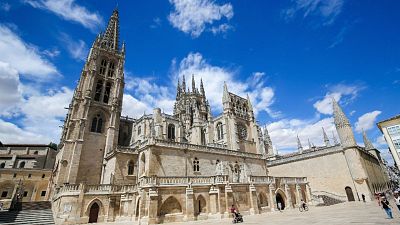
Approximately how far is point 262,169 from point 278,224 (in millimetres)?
19858

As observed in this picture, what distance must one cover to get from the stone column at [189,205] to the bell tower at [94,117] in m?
18.9

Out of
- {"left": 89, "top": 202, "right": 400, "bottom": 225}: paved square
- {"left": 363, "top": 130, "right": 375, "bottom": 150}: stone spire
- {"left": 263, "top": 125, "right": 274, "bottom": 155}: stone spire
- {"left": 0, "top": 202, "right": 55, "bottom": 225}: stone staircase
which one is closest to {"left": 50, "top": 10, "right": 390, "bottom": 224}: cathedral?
{"left": 263, "top": 125, "right": 274, "bottom": 155}: stone spire

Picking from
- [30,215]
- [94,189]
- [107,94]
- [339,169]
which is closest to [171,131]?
[107,94]

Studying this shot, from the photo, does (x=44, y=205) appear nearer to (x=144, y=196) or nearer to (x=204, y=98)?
(x=144, y=196)

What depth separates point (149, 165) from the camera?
20.3 metres

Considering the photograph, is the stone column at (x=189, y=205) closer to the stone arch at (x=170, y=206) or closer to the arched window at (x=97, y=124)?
the stone arch at (x=170, y=206)

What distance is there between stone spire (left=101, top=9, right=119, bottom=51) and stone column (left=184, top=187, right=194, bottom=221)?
3502 cm

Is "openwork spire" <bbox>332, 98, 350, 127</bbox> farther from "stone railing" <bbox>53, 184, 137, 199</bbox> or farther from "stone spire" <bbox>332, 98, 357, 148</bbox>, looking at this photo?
"stone railing" <bbox>53, 184, 137, 199</bbox>

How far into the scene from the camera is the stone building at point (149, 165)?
1716cm

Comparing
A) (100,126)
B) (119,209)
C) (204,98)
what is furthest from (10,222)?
(204,98)

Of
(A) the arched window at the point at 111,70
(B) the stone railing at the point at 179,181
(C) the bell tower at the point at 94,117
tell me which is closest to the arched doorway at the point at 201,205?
(B) the stone railing at the point at 179,181

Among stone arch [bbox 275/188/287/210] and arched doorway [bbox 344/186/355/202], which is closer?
stone arch [bbox 275/188/287/210]

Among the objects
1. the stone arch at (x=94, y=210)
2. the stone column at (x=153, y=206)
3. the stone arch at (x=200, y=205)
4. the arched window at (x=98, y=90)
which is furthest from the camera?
the arched window at (x=98, y=90)

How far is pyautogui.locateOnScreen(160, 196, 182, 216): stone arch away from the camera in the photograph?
631 inches
